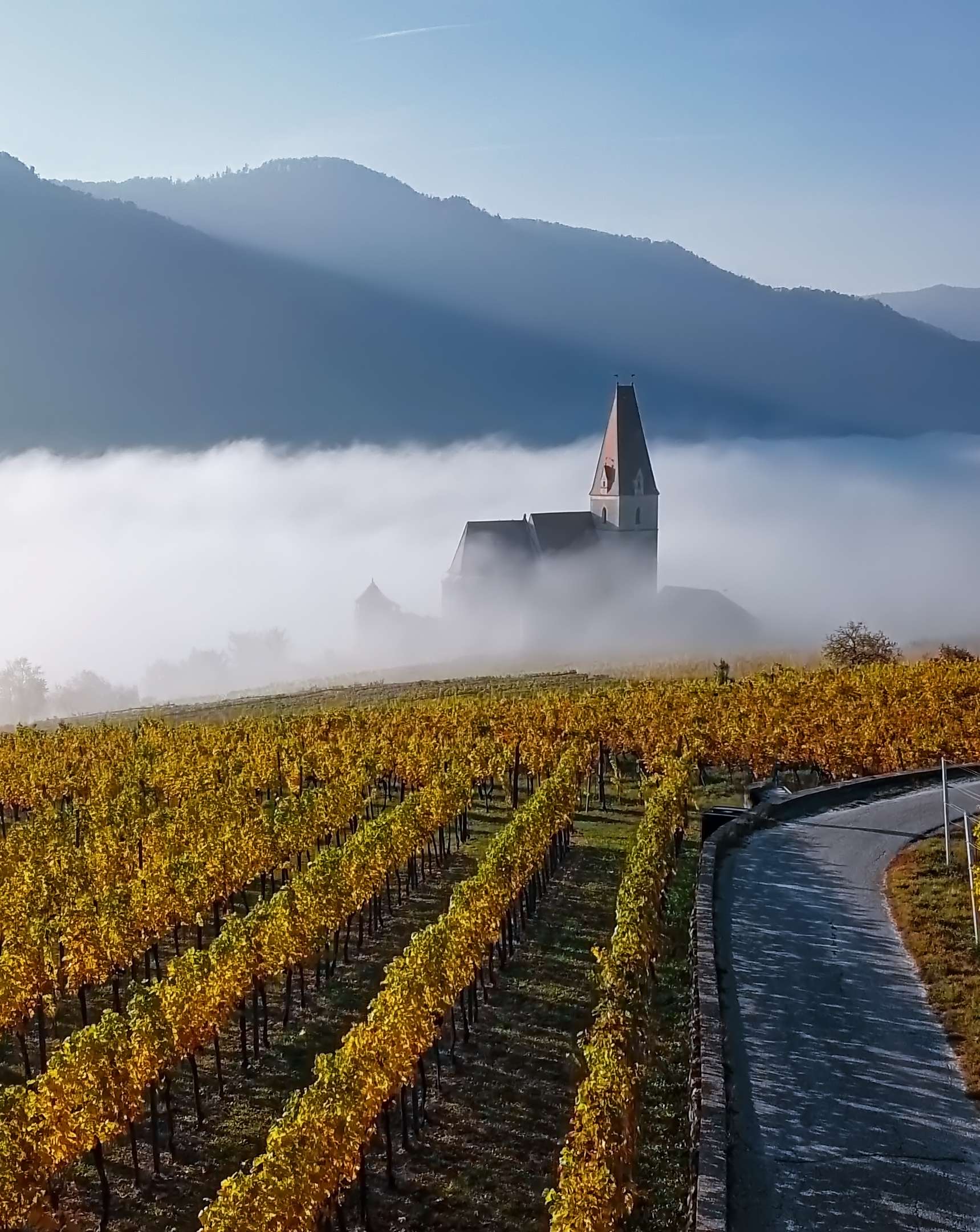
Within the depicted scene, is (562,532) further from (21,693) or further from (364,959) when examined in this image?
(364,959)

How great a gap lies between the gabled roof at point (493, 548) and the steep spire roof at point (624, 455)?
9.00 meters

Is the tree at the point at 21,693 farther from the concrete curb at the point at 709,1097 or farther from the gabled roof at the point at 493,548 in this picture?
the concrete curb at the point at 709,1097

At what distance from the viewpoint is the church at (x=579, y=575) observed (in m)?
132

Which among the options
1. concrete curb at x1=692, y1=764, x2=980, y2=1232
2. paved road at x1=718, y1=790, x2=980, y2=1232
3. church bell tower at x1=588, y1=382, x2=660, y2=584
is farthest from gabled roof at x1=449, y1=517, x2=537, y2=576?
paved road at x1=718, y1=790, x2=980, y2=1232

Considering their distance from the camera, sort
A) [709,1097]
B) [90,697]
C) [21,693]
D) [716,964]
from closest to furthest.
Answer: [709,1097] → [716,964] → [21,693] → [90,697]

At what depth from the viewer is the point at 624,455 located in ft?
433

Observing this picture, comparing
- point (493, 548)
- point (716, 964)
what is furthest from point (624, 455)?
point (716, 964)

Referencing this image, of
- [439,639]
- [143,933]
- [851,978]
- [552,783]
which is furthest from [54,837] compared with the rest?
[439,639]

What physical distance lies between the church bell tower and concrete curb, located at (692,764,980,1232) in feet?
270

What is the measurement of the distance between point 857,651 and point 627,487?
4902 cm

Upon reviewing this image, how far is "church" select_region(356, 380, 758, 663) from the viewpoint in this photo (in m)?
132

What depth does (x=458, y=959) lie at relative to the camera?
99.8ft

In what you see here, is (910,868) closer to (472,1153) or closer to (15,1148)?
(472,1153)

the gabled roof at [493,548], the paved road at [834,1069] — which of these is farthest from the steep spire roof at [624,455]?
the paved road at [834,1069]
